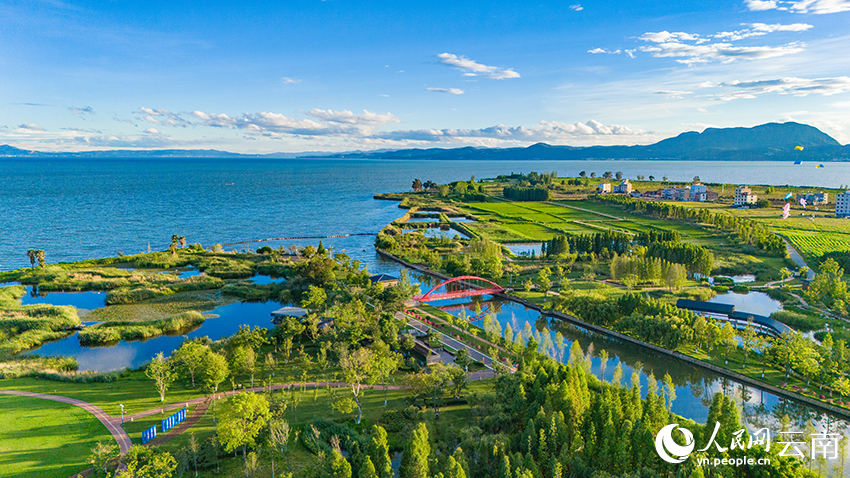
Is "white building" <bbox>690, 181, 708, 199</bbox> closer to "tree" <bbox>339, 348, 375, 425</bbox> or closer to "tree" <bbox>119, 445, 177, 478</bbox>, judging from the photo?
"tree" <bbox>339, 348, 375, 425</bbox>

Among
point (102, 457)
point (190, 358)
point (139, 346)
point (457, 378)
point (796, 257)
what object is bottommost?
point (139, 346)

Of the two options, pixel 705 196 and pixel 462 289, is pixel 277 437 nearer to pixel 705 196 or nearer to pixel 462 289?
pixel 462 289

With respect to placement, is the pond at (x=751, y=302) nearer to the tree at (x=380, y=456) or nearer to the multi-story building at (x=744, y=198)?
the tree at (x=380, y=456)

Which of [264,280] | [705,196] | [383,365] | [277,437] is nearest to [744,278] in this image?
[383,365]

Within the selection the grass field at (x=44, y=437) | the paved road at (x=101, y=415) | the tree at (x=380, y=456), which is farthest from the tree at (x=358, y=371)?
the grass field at (x=44, y=437)

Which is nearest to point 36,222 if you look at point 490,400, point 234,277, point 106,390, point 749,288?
point 234,277
